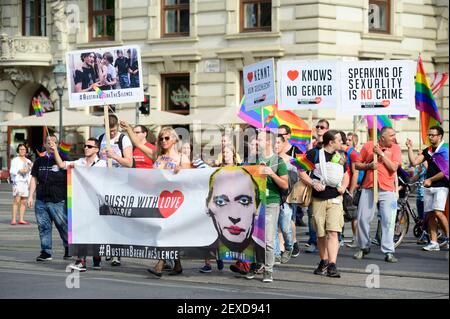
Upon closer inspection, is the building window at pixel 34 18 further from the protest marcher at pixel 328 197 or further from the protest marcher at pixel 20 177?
the protest marcher at pixel 328 197

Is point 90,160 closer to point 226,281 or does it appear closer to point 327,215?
point 226,281

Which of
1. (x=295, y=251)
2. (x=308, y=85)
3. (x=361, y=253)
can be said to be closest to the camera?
(x=361, y=253)

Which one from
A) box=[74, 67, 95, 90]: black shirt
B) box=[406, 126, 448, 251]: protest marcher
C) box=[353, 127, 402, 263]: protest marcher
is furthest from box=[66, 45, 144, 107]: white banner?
box=[406, 126, 448, 251]: protest marcher

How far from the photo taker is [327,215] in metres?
13.5

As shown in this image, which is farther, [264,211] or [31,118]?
[31,118]

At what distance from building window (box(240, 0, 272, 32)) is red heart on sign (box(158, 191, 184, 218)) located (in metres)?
23.1

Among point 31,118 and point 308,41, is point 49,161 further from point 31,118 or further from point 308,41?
point 31,118

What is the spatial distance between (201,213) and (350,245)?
480 centimetres

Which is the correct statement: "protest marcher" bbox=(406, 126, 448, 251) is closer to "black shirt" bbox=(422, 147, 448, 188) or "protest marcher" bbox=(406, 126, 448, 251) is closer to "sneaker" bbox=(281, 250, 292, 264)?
"black shirt" bbox=(422, 147, 448, 188)

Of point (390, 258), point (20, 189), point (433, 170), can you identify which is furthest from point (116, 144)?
point (20, 189)

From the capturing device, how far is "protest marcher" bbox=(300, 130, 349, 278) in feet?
44.0

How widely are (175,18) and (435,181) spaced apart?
889 inches

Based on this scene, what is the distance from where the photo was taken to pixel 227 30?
36.6m
